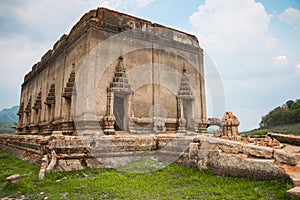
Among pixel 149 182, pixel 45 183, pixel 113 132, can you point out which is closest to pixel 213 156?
pixel 149 182

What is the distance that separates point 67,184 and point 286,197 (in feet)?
13.8

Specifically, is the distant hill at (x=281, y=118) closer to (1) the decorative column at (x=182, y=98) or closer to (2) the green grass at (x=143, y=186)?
(1) the decorative column at (x=182, y=98)

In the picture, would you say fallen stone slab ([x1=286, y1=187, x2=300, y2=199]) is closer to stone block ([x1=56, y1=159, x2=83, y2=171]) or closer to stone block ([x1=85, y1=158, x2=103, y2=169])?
stone block ([x1=85, y1=158, x2=103, y2=169])

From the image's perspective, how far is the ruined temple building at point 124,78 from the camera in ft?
38.9

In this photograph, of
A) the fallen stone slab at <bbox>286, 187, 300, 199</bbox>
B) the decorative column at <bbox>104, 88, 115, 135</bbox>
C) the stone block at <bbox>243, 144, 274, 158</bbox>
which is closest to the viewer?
the fallen stone slab at <bbox>286, 187, 300, 199</bbox>

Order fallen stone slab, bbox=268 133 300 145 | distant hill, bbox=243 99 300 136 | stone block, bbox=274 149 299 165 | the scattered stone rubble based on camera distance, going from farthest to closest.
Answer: distant hill, bbox=243 99 300 136 → fallen stone slab, bbox=268 133 300 145 → the scattered stone rubble → stone block, bbox=274 149 299 165

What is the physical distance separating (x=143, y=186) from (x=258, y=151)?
264 centimetres

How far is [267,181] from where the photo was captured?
467 cm

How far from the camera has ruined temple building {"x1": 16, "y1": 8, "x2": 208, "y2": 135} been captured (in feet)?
38.9

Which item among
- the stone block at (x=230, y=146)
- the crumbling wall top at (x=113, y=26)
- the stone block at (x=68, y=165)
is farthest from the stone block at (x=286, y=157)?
the crumbling wall top at (x=113, y=26)

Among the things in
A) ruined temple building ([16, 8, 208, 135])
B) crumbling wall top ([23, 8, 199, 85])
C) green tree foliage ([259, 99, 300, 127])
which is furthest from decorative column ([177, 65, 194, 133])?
green tree foliage ([259, 99, 300, 127])

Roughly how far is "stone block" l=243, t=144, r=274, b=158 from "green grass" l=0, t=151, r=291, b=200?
0.64 metres

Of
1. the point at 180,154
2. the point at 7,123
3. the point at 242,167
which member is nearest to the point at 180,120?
the point at 180,154

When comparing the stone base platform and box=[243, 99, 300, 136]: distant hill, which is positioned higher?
box=[243, 99, 300, 136]: distant hill
